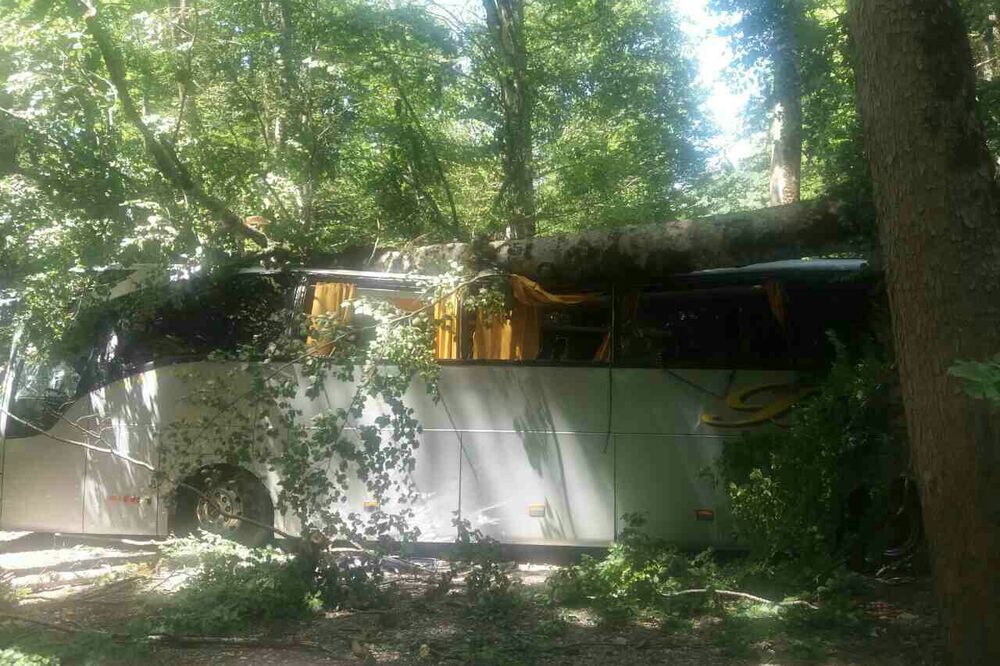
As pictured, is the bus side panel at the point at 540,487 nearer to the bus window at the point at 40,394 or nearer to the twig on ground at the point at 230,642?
the twig on ground at the point at 230,642

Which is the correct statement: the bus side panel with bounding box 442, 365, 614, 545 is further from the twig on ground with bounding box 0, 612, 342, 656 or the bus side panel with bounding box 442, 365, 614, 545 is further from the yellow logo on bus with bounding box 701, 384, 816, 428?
the twig on ground with bounding box 0, 612, 342, 656

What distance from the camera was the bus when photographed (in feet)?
27.5

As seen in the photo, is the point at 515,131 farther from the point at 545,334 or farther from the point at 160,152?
the point at 160,152

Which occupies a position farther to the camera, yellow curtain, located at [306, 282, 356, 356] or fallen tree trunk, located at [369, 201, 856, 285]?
yellow curtain, located at [306, 282, 356, 356]

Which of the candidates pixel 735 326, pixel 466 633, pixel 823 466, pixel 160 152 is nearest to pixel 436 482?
pixel 466 633

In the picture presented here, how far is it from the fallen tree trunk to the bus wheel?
2489mm

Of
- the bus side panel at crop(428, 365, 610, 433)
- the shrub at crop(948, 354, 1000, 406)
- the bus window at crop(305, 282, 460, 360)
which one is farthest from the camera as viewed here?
the bus side panel at crop(428, 365, 610, 433)

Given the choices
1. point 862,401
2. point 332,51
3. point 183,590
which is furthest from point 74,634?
point 332,51

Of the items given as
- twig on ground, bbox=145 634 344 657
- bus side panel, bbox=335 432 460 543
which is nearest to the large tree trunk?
twig on ground, bbox=145 634 344 657

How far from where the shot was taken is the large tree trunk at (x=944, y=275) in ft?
16.2

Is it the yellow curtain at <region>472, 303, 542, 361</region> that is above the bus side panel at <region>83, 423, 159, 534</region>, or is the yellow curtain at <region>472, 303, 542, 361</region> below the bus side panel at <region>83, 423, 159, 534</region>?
above

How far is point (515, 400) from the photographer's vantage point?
8.60 metres

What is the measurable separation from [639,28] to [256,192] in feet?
24.2

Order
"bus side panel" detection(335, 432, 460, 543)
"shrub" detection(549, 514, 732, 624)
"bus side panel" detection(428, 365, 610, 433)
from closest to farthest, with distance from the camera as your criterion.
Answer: "shrub" detection(549, 514, 732, 624) < "bus side panel" detection(428, 365, 610, 433) < "bus side panel" detection(335, 432, 460, 543)
